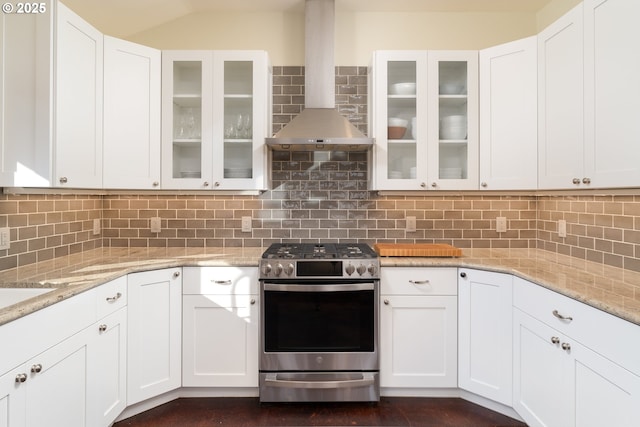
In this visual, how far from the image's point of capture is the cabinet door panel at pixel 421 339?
230 cm

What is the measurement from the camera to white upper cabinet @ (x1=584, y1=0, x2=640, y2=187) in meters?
A: 1.60

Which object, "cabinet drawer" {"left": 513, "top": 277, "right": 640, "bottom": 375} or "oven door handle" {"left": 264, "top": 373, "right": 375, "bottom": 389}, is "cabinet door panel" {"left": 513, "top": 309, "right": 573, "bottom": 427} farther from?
"oven door handle" {"left": 264, "top": 373, "right": 375, "bottom": 389}

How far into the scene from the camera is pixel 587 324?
1462mm

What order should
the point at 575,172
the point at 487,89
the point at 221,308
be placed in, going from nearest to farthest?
the point at 575,172, the point at 221,308, the point at 487,89

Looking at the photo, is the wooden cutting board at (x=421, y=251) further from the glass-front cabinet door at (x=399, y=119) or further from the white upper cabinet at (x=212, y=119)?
the white upper cabinet at (x=212, y=119)

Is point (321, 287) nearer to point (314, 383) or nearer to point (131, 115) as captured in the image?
point (314, 383)

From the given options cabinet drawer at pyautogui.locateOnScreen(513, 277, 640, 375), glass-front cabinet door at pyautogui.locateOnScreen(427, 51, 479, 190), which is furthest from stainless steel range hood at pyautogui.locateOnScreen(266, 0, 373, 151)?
cabinet drawer at pyautogui.locateOnScreen(513, 277, 640, 375)

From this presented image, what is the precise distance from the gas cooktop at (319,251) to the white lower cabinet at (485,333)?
25.1 inches

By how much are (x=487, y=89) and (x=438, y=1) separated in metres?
0.81

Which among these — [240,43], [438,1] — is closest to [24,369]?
[240,43]

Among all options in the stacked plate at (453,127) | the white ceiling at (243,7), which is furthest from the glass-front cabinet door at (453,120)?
the white ceiling at (243,7)

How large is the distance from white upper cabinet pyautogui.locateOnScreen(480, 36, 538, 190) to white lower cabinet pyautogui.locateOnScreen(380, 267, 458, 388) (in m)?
Result: 0.80

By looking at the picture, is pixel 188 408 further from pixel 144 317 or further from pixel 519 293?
pixel 519 293

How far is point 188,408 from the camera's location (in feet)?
7.45
